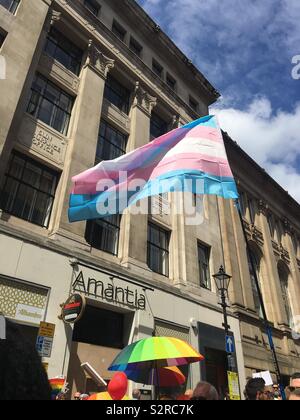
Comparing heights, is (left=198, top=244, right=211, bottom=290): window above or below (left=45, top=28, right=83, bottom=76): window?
below

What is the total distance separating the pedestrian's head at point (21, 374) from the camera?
1.39 m

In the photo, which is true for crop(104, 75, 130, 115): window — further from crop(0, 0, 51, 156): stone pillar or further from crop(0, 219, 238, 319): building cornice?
crop(0, 219, 238, 319): building cornice

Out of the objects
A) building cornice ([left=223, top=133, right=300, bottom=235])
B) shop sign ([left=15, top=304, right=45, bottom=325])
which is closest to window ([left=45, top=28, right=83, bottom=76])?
shop sign ([left=15, top=304, right=45, bottom=325])

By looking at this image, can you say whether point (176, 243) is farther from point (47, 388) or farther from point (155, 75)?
point (47, 388)

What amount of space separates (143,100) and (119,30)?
4.80 metres

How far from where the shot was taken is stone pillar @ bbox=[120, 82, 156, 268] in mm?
15164

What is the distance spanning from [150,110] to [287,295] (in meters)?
20.0

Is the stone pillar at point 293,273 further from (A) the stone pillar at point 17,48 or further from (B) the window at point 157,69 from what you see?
(A) the stone pillar at point 17,48

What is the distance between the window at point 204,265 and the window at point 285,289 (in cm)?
1138

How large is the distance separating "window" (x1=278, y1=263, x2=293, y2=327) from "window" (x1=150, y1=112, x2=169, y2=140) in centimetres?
1685

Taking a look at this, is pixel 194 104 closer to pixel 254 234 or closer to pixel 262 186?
pixel 262 186

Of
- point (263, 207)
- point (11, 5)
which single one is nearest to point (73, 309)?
point (11, 5)

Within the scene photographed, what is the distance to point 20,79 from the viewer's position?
1309 centimetres
